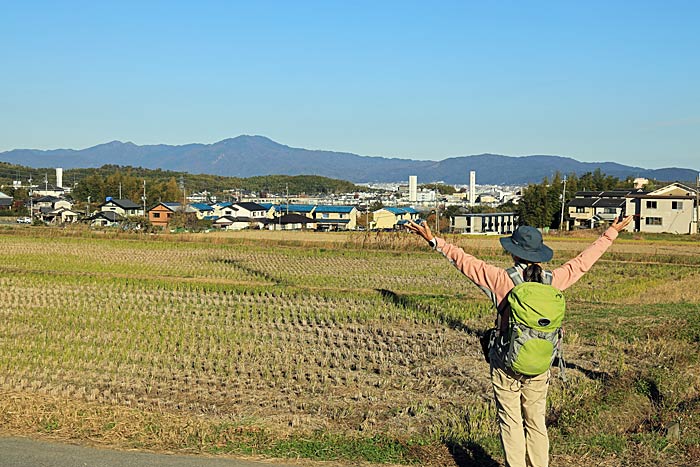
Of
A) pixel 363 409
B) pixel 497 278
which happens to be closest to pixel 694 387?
pixel 363 409

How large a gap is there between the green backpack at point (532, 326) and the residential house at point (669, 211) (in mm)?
48796

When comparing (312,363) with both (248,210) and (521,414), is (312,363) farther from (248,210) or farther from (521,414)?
(248,210)

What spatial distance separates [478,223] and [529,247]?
187ft

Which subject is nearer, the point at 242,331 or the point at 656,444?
the point at 656,444

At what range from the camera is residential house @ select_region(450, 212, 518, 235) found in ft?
199

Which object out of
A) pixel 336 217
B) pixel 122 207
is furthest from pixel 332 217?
pixel 122 207

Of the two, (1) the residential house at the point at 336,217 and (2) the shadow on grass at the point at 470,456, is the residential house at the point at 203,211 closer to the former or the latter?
(1) the residential house at the point at 336,217

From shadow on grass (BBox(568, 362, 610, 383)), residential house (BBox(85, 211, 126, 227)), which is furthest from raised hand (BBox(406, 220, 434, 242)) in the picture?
residential house (BBox(85, 211, 126, 227))

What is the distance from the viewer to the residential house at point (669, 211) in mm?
49469

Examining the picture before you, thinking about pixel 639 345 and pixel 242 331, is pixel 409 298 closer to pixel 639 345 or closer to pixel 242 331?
pixel 242 331

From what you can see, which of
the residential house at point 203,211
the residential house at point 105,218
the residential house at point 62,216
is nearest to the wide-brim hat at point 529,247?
the residential house at point 105,218

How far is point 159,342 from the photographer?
37.8ft

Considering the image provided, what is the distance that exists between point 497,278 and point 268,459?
2.03 meters

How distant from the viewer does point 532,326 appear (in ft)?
13.6
